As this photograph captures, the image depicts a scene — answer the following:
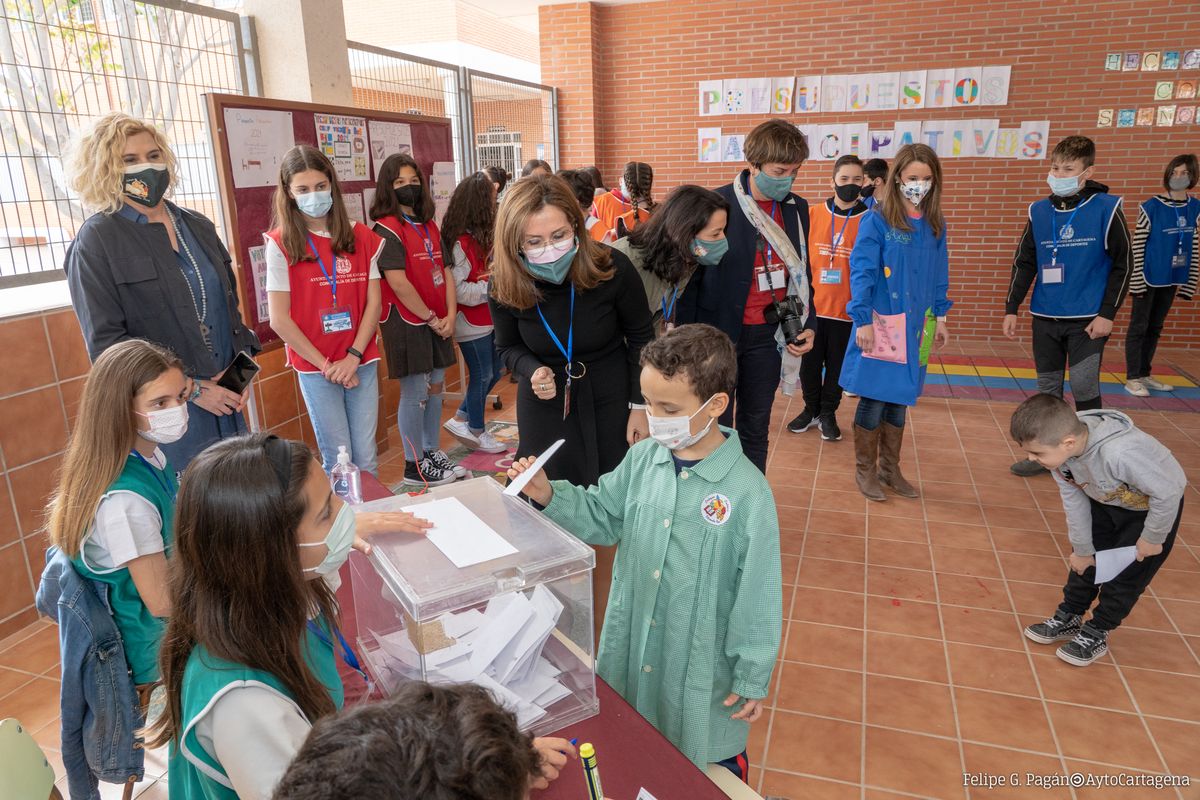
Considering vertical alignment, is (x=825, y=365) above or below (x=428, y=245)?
below

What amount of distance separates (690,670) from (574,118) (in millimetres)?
7811

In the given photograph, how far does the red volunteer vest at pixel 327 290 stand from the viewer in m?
3.22

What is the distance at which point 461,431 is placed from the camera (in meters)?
5.07

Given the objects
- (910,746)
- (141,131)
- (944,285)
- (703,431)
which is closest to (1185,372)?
(944,285)

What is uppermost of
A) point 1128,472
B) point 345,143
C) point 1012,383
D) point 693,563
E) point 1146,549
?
point 345,143

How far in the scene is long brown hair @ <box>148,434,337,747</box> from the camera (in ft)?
3.63

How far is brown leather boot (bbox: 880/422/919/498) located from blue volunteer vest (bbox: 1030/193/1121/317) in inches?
43.3

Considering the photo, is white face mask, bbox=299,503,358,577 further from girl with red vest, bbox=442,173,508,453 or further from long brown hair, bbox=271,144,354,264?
girl with red vest, bbox=442,173,508,453

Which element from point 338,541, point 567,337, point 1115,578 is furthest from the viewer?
point 1115,578

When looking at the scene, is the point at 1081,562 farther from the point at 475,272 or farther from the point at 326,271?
the point at 475,272

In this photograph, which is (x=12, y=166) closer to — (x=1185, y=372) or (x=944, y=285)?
(x=944, y=285)

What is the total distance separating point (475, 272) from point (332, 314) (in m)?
1.34

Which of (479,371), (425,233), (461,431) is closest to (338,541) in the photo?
(425,233)

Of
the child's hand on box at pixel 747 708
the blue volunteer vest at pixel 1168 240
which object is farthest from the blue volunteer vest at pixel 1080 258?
the child's hand on box at pixel 747 708
